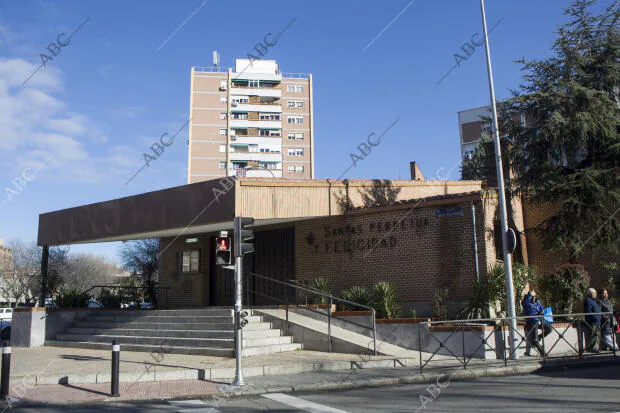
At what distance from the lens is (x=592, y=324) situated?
42.9 feet

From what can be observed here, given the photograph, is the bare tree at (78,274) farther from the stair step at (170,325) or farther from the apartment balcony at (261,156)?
the stair step at (170,325)

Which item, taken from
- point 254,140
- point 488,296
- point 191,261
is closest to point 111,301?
point 191,261

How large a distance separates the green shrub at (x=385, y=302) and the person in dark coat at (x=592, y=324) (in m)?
4.71

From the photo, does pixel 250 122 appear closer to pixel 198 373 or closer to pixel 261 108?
pixel 261 108

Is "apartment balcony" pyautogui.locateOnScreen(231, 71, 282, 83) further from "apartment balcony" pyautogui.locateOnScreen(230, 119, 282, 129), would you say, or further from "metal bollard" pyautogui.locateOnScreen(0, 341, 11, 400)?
"metal bollard" pyautogui.locateOnScreen(0, 341, 11, 400)

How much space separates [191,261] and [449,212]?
419 inches

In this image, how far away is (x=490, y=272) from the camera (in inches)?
581

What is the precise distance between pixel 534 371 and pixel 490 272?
377cm

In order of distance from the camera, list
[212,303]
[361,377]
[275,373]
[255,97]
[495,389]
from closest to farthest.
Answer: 1. [495,389]
2. [361,377]
3. [275,373]
4. [212,303]
5. [255,97]

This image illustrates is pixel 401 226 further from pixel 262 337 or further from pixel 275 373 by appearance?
pixel 275 373

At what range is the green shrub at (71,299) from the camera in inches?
786

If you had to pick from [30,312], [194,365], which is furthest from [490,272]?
[30,312]

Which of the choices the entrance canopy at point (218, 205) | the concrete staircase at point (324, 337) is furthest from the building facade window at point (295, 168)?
the concrete staircase at point (324, 337)

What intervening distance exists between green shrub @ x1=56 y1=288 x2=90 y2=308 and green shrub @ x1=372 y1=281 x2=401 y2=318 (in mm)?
→ 11426
